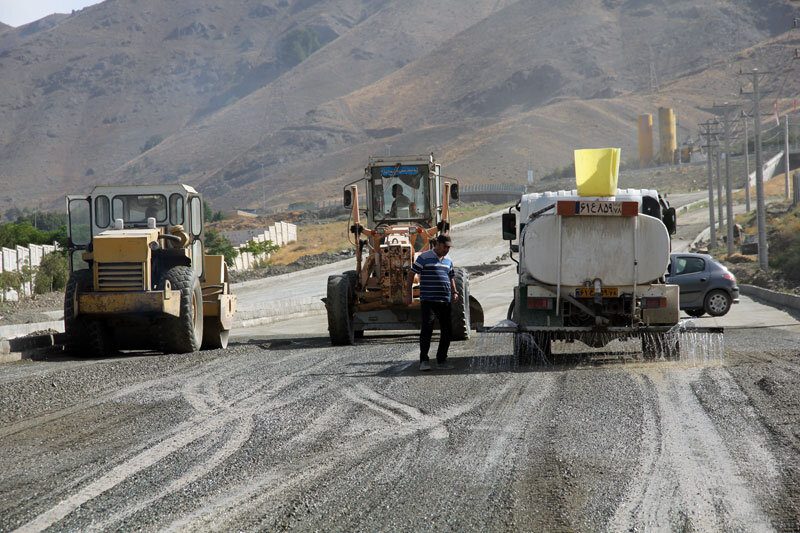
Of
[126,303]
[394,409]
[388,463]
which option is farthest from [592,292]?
[388,463]

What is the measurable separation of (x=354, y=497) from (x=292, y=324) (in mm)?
25990

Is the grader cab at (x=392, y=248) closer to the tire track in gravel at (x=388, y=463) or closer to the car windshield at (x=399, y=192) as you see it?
the car windshield at (x=399, y=192)

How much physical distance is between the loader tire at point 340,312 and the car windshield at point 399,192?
6.09 feet

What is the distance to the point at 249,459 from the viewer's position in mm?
8602

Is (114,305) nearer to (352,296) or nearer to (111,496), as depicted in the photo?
(352,296)

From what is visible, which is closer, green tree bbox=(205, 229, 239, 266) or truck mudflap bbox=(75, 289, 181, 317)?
truck mudflap bbox=(75, 289, 181, 317)

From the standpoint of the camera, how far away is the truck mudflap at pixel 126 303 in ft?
56.6

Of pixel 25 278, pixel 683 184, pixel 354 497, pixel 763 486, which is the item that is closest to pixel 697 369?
pixel 763 486

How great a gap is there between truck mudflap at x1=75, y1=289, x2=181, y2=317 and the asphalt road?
153cm

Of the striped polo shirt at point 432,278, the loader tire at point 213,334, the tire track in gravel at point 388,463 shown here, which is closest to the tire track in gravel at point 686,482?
the tire track in gravel at point 388,463

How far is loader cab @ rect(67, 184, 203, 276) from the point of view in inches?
741

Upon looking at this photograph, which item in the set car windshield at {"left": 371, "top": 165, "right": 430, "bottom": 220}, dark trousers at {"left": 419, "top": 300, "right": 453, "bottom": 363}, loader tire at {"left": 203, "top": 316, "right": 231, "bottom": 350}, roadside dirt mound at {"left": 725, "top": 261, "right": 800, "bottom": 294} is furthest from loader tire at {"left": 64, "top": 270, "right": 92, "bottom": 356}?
roadside dirt mound at {"left": 725, "top": 261, "right": 800, "bottom": 294}

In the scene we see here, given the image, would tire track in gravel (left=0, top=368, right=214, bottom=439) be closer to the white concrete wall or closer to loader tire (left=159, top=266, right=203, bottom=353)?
loader tire (left=159, top=266, right=203, bottom=353)

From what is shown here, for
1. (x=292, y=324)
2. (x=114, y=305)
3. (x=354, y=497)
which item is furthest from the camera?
(x=292, y=324)
